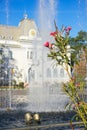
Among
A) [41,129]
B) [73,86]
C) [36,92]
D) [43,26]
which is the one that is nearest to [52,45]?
[73,86]

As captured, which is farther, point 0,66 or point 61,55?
point 0,66

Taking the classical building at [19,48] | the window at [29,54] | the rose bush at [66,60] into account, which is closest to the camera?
the rose bush at [66,60]

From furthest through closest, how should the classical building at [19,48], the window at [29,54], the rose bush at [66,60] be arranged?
the window at [29,54] < the classical building at [19,48] < the rose bush at [66,60]

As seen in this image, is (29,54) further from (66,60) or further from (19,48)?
(66,60)

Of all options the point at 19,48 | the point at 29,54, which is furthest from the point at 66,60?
the point at 19,48

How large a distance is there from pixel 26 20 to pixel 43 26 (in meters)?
39.1

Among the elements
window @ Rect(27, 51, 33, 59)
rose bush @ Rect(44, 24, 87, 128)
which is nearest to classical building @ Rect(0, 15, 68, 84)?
window @ Rect(27, 51, 33, 59)

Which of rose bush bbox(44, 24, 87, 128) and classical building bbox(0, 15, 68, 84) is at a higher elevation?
classical building bbox(0, 15, 68, 84)

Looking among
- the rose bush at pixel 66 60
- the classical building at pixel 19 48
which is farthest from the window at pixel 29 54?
the rose bush at pixel 66 60

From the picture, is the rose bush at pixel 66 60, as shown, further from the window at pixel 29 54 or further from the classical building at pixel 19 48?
the window at pixel 29 54

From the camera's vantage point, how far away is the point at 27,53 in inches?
2263

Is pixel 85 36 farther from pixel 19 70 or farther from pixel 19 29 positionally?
pixel 19 70

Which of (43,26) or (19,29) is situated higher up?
(19,29)

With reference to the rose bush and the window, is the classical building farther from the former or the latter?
the rose bush
